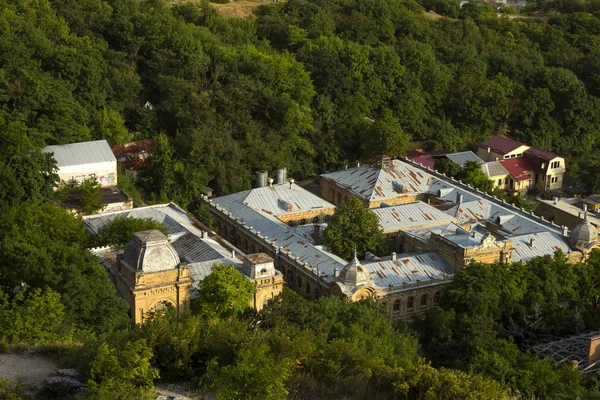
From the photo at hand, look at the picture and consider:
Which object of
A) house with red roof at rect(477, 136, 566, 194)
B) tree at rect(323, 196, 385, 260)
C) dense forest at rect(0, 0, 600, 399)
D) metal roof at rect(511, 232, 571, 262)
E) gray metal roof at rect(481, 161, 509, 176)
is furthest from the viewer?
house with red roof at rect(477, 136, 566, 194)

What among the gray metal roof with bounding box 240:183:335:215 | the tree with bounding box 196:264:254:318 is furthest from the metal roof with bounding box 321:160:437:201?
the tree with bounding box 196:264:254:318

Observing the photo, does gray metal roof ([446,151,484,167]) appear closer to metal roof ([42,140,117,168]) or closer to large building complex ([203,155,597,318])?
large building complex ([203,155,597,318])

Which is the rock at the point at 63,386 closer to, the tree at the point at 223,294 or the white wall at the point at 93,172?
the tree at the point at 223,294

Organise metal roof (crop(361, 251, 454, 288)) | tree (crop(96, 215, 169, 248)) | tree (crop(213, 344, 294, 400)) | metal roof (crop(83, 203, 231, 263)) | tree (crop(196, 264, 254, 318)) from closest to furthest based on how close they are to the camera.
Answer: tree (crop(213, 344, 294, 400)) < tree (crop(196, 264, 254, 318)) < metal roof (crop(83, 203, 231, 263)) < tree (crop(96, 215, 169, 248)) < metal roof (crop(361, 251, 454, 288))

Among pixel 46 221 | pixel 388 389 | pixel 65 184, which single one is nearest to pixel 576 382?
pixel 388 389

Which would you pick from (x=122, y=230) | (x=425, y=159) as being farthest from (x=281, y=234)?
(x=425, y=159)

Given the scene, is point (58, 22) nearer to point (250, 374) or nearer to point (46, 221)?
point (46, 221)
